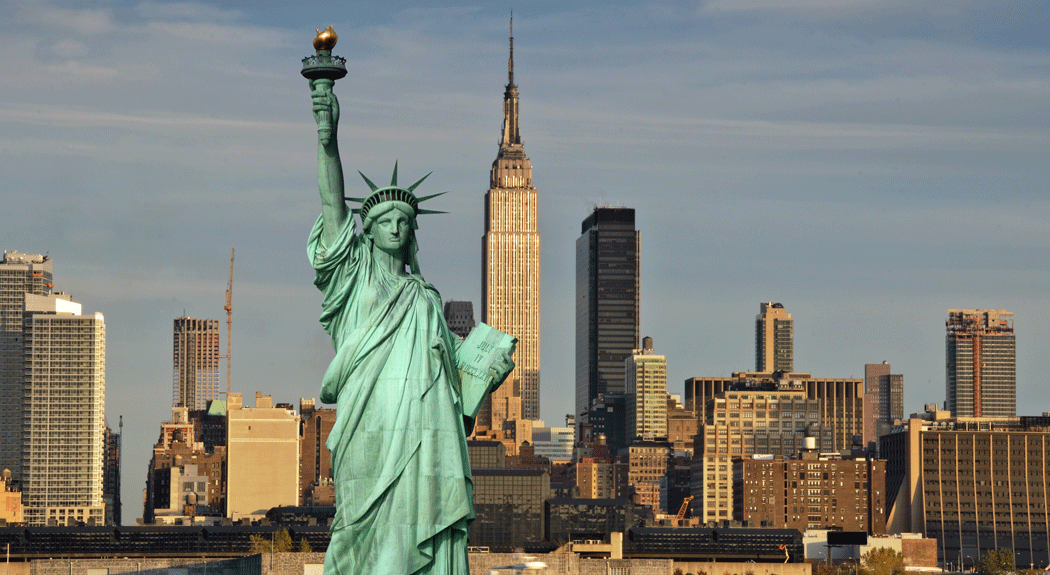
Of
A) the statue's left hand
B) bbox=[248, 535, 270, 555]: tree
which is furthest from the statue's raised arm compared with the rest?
bbox=[248, 535, 270, 555]: tree

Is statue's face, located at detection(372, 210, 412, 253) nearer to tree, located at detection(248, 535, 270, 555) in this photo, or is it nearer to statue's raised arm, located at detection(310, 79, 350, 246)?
statue's raised arm, located at detection(310, 79, 350, 246)

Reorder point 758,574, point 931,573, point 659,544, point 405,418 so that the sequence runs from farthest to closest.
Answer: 1. point 931,573
2. point 659,544
3. point 758,574
4. point 405,418

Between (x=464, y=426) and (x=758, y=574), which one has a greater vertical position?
(x=464, y=426)

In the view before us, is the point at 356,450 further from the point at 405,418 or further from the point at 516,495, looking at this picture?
the point at 516,495

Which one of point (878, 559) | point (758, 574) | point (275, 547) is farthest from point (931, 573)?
point (275, 547)

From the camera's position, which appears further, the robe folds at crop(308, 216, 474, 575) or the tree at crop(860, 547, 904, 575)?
the tree at crop(860, 547, 904, 575)

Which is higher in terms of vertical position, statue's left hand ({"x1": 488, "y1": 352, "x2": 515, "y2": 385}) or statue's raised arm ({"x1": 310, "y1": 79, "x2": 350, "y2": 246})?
statue's raised arm ({"x1": 310, "y1": 79, "x2": 350, "y2": 246})
